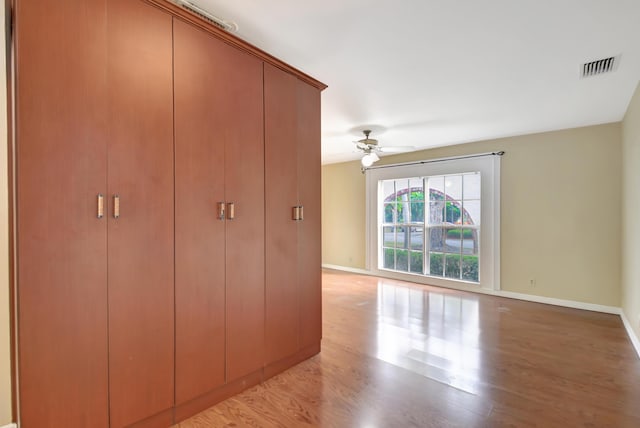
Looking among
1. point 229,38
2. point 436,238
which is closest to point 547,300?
point 436,238

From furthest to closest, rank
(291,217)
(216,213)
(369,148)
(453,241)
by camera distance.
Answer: (453,241), (369,148), (291,217), (216,213)

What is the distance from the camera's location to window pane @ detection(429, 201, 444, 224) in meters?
5.31

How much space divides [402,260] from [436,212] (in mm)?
1129

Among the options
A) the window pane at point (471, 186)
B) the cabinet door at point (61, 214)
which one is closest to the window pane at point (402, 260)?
the window pane at point (471, 186)

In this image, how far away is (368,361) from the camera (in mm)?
2561

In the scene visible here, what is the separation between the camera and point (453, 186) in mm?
5160

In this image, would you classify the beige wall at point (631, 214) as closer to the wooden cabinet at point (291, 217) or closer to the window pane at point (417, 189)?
the window pane at point (417, 189)

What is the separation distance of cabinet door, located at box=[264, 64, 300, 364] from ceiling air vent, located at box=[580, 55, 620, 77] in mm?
2320

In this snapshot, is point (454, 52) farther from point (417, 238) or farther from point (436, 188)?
point (417, 238)

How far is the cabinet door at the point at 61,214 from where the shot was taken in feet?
4.18

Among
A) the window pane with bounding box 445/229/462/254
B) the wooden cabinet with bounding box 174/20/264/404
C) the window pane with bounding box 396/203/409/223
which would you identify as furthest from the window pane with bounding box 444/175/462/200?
the wooden cabinet with bounding box 174/20/264/404

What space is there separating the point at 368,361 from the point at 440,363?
0.60 m

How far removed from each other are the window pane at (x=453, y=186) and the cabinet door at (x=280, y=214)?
3.64 meters

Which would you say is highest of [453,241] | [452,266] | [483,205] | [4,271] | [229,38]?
[229,38]
